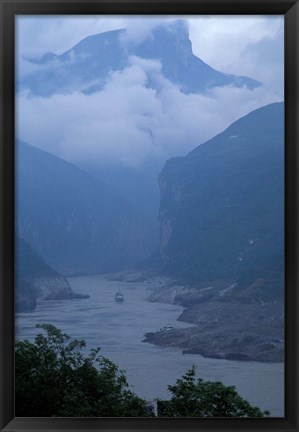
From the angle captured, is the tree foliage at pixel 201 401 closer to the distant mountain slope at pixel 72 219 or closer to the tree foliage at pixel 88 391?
the tree foliage at pixel 88 391

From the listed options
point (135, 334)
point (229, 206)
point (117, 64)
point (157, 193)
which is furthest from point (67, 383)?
point (117, 64)

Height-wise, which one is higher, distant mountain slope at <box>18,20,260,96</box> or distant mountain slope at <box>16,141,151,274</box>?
distant mountain slope at <box>18,20,260,96</box>

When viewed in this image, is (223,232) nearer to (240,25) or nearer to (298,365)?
(240,25)

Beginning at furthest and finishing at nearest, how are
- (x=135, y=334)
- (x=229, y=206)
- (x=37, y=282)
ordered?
(x=229, y=206) < (x=135, y=334) < (x=37, y=282)

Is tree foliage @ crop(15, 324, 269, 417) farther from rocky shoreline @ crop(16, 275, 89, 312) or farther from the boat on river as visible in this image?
the boat on river

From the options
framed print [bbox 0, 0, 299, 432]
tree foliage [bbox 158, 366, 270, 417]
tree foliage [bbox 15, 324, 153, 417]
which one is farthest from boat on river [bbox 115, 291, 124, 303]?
tree foliage [bbox 158, 366, 270, 417]

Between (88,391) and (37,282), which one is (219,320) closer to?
(37,282)
